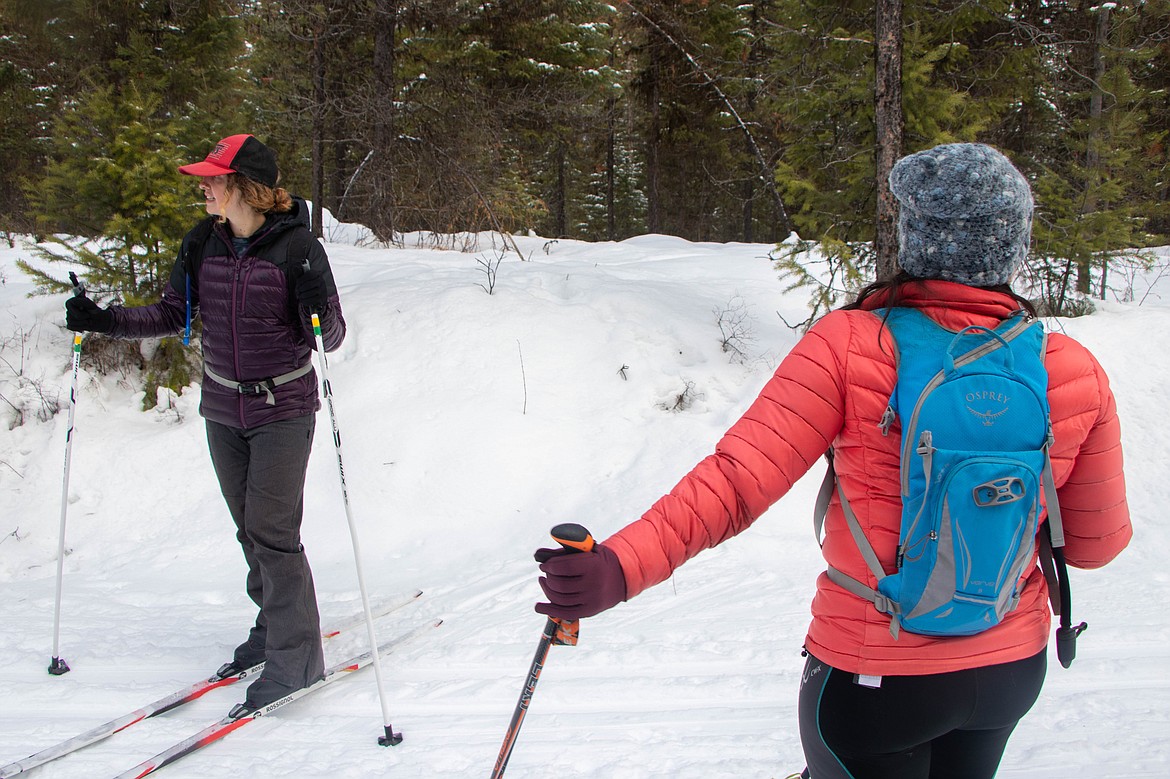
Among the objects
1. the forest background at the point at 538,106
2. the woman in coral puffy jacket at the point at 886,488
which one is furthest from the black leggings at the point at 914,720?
the forest background at the point at 538,106

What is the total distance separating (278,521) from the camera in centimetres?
356

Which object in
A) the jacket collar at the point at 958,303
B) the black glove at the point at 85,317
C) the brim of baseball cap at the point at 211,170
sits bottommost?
the black glove at the point at 85,317

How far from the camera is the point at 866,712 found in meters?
1.53

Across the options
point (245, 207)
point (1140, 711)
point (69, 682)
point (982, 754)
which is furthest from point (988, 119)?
point (69, 682)

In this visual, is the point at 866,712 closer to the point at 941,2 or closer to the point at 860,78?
the point at 860,78

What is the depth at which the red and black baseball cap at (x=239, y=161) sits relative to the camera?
3408 millimetres

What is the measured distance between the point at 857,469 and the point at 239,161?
3010 mm

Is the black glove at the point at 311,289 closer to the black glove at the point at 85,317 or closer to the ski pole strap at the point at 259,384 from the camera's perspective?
the ski pole strap at the point at 259,384

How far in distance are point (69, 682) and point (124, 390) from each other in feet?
13.8

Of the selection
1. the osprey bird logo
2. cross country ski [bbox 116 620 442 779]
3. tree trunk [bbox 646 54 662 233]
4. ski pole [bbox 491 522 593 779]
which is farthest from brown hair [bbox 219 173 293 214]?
tree trunk [bbox 646 54 662 233]

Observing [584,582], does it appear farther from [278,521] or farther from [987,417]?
[278,521]

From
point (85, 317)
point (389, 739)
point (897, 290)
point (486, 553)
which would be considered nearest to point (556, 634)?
point (897, 290)

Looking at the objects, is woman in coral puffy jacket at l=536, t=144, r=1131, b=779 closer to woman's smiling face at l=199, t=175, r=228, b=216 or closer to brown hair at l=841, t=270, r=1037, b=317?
brown hair at l=841, t=270, r=1037, b=317

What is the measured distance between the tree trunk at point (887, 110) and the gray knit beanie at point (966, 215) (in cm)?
583
